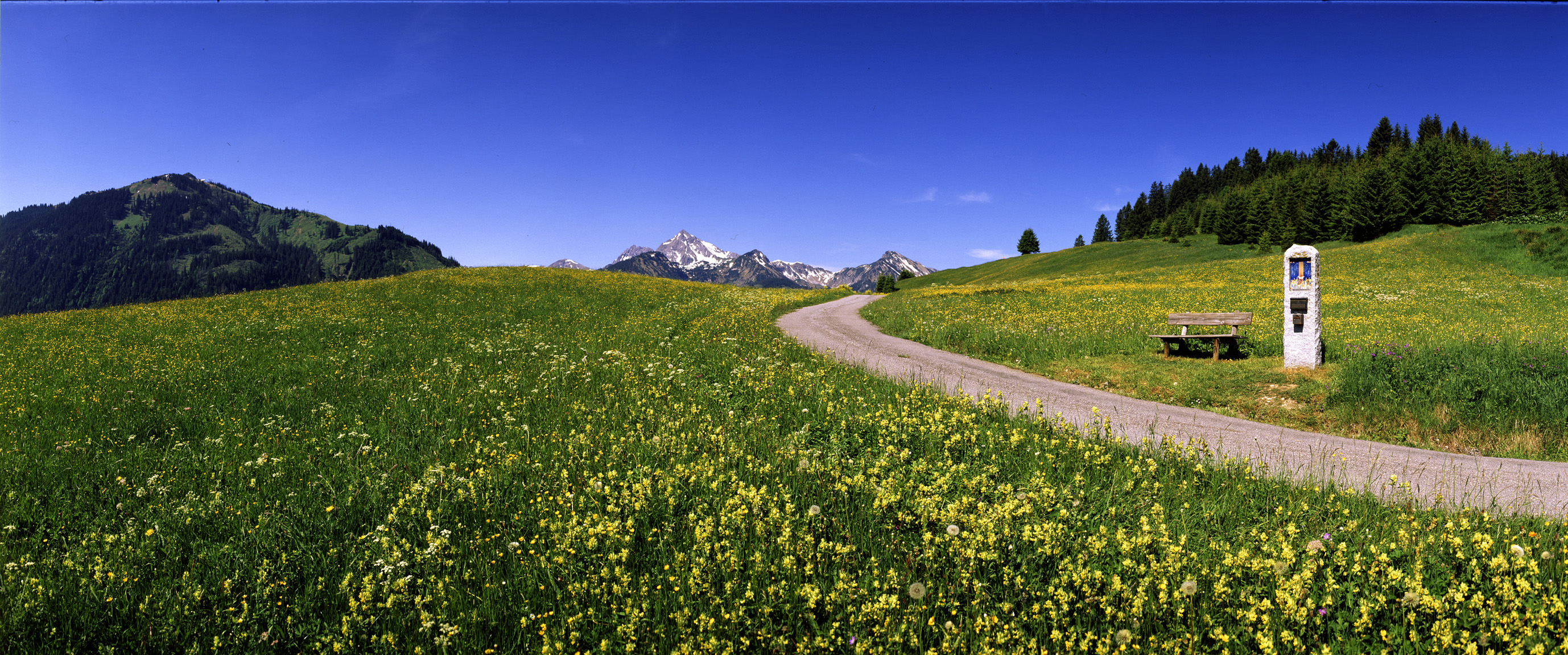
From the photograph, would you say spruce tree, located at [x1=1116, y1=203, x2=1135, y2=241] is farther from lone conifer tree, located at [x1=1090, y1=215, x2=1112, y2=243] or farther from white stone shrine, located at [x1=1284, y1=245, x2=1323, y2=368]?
white stone shrine, located at [x1=1284, y1=245, x2=1323, y2=368]

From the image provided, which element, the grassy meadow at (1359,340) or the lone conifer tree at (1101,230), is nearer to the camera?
the grassy meadow at (1359,340)

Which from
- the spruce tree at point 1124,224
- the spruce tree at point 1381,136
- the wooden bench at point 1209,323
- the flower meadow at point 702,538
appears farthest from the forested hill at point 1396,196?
the flower meadow at point 702,538

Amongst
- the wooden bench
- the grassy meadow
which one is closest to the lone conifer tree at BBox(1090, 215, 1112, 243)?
the grassy meadow

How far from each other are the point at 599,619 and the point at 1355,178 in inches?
3868

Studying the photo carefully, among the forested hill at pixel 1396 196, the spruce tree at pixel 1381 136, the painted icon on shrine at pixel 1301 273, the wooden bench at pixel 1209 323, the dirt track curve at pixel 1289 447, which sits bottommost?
the dirt track curve at pixel 1289 447

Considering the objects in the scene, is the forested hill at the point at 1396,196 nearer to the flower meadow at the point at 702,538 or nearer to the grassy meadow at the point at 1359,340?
the grassy meadow at the point at 1359,340

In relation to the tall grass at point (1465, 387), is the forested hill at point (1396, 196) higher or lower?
higher

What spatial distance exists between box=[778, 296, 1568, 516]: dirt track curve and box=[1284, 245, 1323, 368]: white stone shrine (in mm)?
4493

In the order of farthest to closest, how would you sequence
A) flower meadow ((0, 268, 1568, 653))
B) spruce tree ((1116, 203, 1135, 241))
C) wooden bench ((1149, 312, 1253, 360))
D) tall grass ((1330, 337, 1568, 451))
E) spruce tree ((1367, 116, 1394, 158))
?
spruce tree ((1116, 203, 1135, 241))
spruce tree ((1367, 116, 1394, 158))
wooden bench ((1149, 312, 1253, 360))
tall grass ((1330, 337, 1568, 451))
flower meadow ((0, 268, 1568, 653))

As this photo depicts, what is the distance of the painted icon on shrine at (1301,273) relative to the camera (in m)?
12.9

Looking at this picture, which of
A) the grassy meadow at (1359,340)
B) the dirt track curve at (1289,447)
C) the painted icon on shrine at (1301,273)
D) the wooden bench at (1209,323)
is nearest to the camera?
the dirt track curve at (1289,447)

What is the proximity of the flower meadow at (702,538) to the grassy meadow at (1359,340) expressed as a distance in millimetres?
5240

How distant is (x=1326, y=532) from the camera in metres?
4.68

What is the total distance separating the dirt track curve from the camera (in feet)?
19.9
